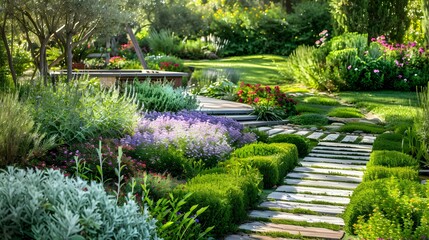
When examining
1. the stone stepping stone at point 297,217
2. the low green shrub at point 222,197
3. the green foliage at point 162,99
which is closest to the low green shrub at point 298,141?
the green foliage at point 162,99

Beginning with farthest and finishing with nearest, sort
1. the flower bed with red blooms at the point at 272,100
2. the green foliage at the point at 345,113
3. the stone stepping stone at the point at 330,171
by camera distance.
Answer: the green foliage at the point at 345,113
the flower bed with red blooms at the point at 272,100
the stone stepping stone at the point at 330,171

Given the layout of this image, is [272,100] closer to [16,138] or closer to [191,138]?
[191,138]

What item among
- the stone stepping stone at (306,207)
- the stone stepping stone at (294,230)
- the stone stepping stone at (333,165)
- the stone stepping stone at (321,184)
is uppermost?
the stone stepping stone at (294,230)

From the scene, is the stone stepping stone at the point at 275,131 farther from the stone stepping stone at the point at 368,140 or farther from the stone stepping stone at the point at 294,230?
the stone stepping stone at the point at 294,230

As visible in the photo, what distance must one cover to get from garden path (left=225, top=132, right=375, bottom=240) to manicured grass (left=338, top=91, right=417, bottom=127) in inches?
128

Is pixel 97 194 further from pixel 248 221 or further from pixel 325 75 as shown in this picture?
pixel 325 75

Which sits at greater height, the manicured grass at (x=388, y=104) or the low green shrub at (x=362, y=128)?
the manicured grass at (x=388, y=104)

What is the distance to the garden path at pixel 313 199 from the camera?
4.91 metres

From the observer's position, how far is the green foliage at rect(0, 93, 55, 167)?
529 cm

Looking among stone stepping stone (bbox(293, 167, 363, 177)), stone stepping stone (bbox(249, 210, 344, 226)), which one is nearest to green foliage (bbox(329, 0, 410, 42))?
stone stepping stone (bbox(293, 167, 363, 177))

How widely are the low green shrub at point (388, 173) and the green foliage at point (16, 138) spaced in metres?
3.02

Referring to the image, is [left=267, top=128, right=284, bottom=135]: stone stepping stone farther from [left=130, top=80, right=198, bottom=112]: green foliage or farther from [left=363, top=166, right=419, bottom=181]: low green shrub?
[left=363, top=166, right=419, bottom=181]: low green shrub

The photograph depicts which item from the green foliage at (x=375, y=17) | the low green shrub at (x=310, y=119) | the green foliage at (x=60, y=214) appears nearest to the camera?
the green foliage at (x=60, y=214)

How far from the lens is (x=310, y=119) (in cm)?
1191
